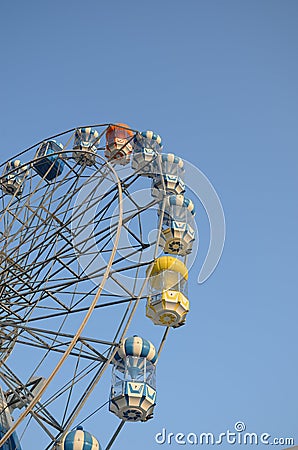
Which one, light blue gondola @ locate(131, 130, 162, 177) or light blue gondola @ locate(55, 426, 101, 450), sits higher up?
light blue gondola @ locate(131, 130, 162, 177)

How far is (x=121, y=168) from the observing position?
69.9 feet

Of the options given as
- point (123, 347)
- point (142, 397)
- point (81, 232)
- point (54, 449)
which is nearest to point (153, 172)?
point (81, 232)

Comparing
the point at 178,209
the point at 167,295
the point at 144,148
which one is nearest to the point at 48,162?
the point at 144,148

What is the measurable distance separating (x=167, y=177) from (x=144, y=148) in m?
2.04

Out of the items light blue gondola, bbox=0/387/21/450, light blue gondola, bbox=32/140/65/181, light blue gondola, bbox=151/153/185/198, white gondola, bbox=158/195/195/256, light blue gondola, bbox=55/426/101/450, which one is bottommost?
light blue gondola, bbox=55/426/101/450

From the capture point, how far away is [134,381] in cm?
1480

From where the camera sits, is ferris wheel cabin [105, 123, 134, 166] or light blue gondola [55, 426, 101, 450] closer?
light blue gondola [55, 426, 101, 450]

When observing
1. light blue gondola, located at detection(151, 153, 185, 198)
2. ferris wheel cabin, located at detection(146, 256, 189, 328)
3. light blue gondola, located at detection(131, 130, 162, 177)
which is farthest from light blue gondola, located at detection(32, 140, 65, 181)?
ferris wheel cabin, located at detection(146, 256, 189, 328)

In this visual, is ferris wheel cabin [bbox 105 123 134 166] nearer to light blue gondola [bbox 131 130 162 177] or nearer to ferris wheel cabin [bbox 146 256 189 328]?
light blue gondola [bbox 131 130 162 177]

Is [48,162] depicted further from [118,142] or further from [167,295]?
[167,295]

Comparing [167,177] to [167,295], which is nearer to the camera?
[167,295]

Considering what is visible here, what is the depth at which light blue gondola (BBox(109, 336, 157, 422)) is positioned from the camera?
570 inches

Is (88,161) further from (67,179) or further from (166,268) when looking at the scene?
(166,268)

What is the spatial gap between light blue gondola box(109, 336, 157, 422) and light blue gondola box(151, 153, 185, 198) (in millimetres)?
5192
